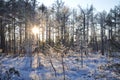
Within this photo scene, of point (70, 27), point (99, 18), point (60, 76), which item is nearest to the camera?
point (60, 76)

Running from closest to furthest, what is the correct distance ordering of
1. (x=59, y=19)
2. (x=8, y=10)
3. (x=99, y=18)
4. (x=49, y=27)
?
(x=8, y=10), (x=59, y=19), (x=49, y=27), (x=99, y=18)

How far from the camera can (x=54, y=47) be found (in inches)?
Result: 811

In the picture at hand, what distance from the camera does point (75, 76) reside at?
17.7 meters

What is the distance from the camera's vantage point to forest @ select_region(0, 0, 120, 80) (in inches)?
655

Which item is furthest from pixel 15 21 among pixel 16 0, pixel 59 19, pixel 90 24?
pixel 90 24

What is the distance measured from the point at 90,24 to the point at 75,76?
42.9 m

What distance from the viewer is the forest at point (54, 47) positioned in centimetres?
1663

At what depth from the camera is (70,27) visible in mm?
56562

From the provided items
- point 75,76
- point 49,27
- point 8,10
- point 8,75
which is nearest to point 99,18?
point 49,27

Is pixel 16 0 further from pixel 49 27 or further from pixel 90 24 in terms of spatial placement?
pixel 90 24

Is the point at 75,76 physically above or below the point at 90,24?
below

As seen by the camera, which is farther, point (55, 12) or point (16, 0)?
point (55, 12)

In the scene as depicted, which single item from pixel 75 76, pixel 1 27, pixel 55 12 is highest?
pixel 55 12

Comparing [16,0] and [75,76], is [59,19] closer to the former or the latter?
[16,0]
